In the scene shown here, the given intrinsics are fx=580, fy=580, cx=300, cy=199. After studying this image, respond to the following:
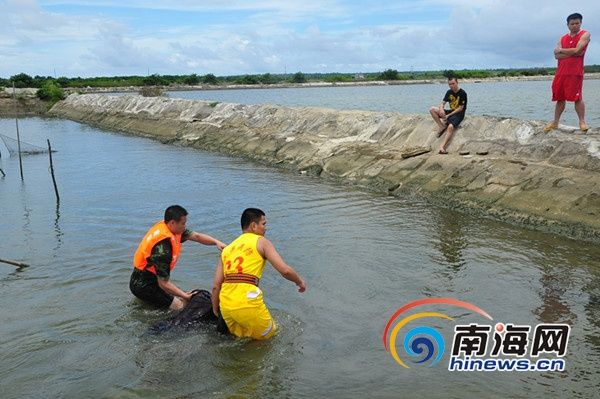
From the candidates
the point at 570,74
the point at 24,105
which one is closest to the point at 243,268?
the point at 570,74

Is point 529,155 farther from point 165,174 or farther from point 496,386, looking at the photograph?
point 165,174

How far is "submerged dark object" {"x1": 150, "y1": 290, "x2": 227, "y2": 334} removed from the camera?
692cm

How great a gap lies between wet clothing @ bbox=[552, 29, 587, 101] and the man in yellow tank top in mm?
9210

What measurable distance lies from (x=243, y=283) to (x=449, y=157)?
33.0 ft

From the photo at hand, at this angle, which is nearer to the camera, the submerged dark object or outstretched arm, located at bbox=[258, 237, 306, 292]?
outstretched arm, located at bbox=[258, 237, 306, 292]

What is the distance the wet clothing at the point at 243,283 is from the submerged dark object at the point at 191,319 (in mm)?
713

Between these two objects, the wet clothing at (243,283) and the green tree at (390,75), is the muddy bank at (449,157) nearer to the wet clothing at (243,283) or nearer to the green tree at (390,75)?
the wet clothing at (243,283)

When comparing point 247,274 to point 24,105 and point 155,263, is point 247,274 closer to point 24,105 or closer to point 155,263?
point 155,263

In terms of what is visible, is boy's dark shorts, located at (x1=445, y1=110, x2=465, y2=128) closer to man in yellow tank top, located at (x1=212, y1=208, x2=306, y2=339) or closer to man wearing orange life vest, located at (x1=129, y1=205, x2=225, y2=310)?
man wearing orange life vest, located at (x1=129, y1=205, x2=225, y2=310)

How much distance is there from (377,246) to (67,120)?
45.9 meters

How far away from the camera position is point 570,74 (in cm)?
1247

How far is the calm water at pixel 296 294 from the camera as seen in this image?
5.75 meters

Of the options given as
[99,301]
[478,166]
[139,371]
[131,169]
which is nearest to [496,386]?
[139,371]

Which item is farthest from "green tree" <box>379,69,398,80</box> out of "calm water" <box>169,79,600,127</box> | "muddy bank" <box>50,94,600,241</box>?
"muddy bank" <box>50,94,600,241</box>
